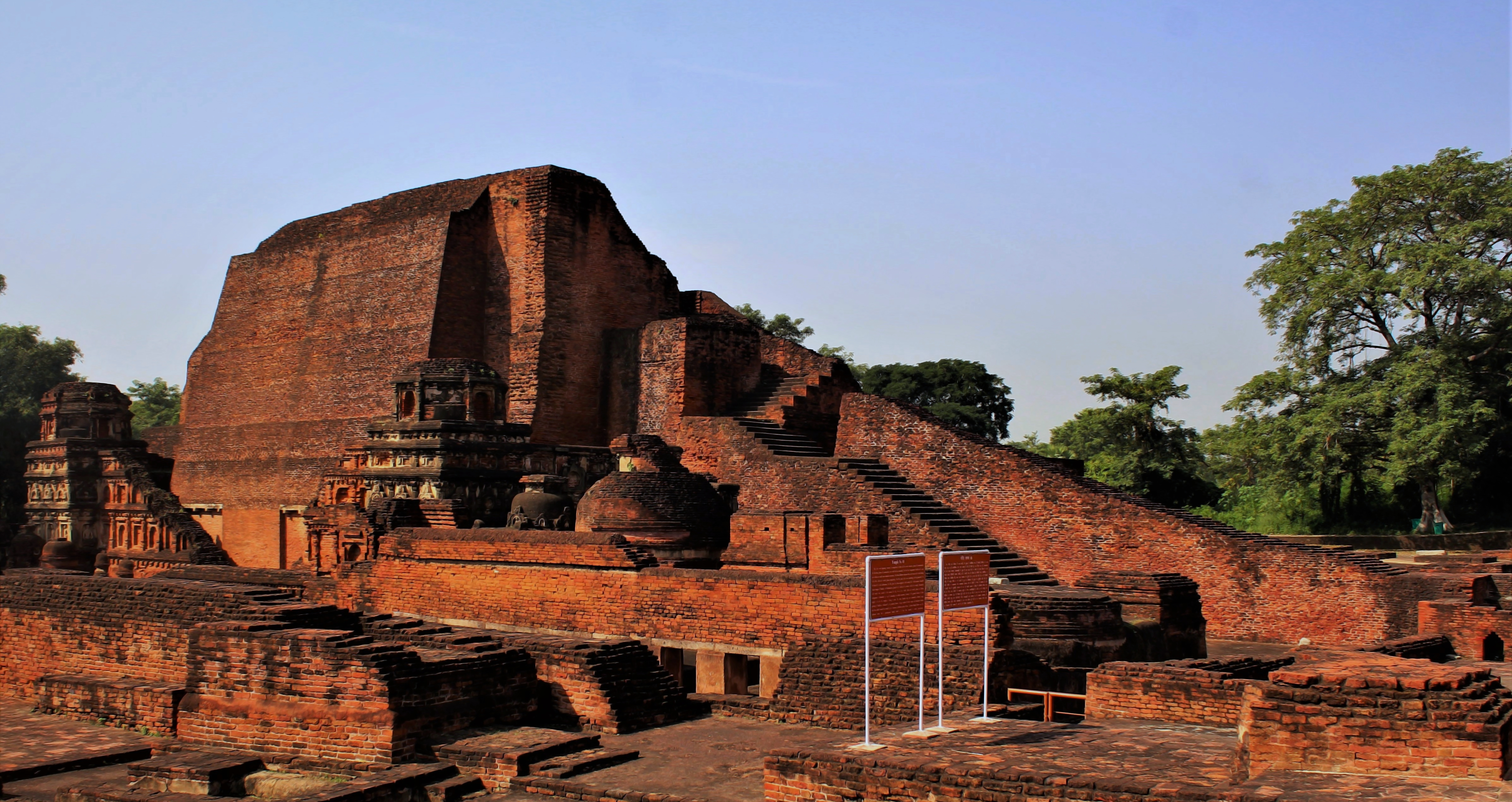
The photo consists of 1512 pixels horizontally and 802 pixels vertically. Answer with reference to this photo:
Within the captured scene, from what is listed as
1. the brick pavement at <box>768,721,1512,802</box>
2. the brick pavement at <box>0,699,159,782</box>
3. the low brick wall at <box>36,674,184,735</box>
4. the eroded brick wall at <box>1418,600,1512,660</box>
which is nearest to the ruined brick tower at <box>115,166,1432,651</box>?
the eroded brick wall at <box>1418,600,1512,660</box>

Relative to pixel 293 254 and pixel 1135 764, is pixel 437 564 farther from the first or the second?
pixel 293 254

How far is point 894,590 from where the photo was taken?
22.4 ft

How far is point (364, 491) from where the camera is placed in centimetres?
1672

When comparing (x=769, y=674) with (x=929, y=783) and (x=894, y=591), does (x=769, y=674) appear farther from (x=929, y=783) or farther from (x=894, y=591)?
(x=929, y=783)

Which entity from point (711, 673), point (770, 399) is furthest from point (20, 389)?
point (711, 673)

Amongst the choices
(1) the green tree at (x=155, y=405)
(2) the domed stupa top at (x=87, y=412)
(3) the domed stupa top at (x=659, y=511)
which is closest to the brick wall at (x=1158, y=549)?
(3) the domed stupa top at (x=659, y=511)

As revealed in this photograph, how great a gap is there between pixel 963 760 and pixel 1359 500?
63.9 feet

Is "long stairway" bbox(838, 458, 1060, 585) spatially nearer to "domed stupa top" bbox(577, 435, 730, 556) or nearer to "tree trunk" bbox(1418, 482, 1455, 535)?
"domed stupa top" bbox(577, 435, 730, 556)

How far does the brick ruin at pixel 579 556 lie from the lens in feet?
27.3

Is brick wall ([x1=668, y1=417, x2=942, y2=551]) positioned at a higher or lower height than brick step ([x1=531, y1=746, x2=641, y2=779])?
higher

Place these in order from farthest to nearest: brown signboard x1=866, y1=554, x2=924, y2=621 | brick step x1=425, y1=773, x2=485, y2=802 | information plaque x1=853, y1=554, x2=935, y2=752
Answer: brick step x1=425, y1=773, x2=485, y2=802 → brown signboard x1=866, y1=554, x2=924, y2=621 → information plaque x1=853, y1=554, x2=935, y2=752

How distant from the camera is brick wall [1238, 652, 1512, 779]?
5012 mm

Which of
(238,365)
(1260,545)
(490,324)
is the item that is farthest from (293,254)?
(1260,545)

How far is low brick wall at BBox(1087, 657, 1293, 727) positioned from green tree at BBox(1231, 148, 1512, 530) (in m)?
13.1
